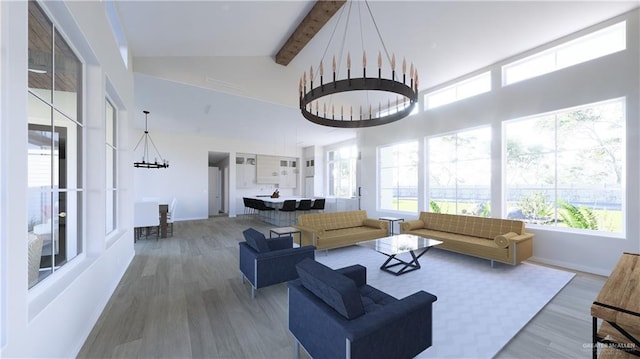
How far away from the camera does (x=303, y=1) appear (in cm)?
405

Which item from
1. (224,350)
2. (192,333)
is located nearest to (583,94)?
(224,350)

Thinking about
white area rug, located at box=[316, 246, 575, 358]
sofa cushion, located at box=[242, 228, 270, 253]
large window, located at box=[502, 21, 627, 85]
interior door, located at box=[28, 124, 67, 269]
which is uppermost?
large window, located at box=[502, 21, 627, 85]

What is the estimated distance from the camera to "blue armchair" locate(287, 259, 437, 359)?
4.49 feet

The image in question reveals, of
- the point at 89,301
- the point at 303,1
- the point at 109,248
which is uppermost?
the point at 303,1

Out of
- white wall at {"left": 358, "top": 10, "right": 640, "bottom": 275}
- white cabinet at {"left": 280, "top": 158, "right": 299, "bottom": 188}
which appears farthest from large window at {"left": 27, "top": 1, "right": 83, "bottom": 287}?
white cabinet at {"left": 280, "top": 158, "right": 299, "bottom": 188}

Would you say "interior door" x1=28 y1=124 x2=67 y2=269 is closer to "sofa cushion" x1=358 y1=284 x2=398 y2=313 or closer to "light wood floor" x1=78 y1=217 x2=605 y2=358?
"light wood floor" x1=78 y1=217 x2=605 y2=358

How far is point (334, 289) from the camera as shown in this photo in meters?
1.47

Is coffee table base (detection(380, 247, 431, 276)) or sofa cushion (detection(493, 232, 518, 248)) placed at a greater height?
sofa cushion (detection(493, 232, 518, 248))

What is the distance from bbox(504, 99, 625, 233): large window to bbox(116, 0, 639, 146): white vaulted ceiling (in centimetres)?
141

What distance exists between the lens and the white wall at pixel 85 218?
116 centimetres

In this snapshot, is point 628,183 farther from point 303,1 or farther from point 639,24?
point 303,1

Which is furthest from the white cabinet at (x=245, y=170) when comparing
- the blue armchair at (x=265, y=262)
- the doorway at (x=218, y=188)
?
the blue armchair at (x=265, y=262)

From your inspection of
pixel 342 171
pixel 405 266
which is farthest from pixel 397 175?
pixel 405 266

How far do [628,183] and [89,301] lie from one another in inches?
263
